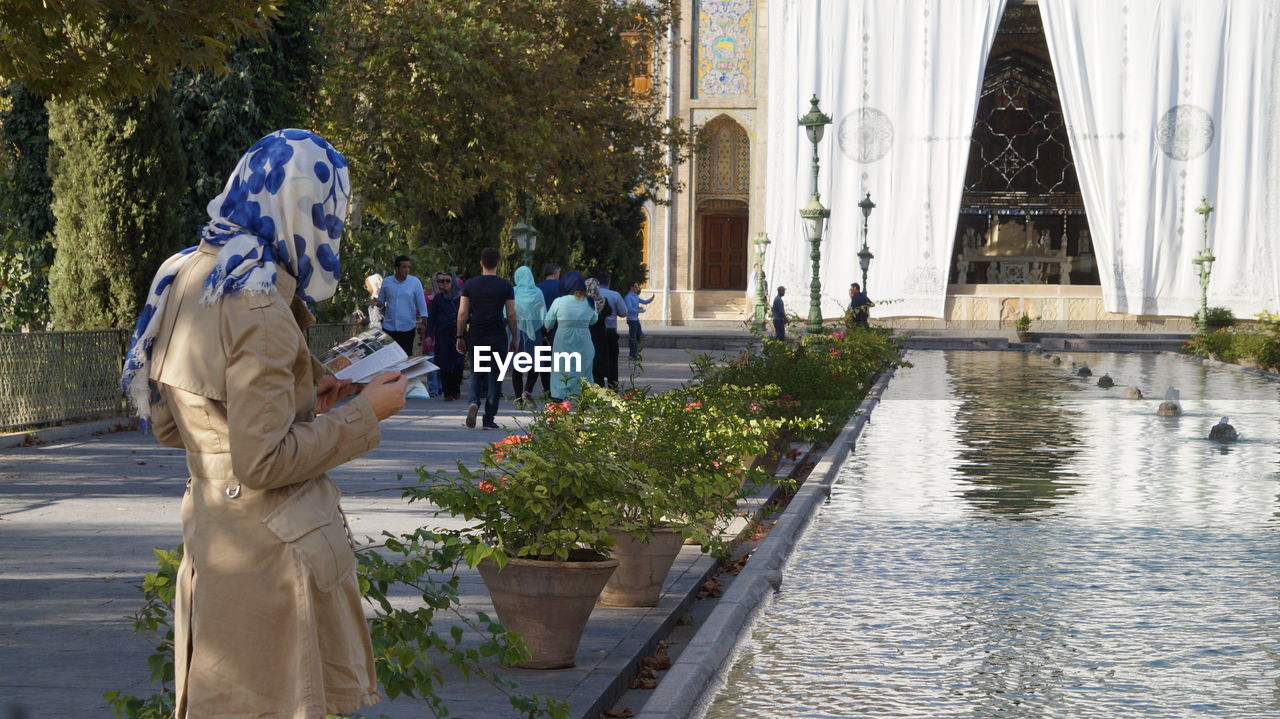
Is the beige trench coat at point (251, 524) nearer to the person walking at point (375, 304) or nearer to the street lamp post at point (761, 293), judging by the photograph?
the person walking at point (375, 304)

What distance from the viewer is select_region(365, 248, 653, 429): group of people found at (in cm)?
1460

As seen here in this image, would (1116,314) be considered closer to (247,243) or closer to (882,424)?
(882,424)

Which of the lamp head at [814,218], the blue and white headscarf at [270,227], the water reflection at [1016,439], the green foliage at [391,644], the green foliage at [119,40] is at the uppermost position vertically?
the green foliage at [119,40]

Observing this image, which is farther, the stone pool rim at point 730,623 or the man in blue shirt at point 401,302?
the man in blue shirt at point 401,302

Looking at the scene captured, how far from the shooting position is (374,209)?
2606 centimetres

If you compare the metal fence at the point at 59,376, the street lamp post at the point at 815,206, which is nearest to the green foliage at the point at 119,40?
the metal fence at the point at 59,376

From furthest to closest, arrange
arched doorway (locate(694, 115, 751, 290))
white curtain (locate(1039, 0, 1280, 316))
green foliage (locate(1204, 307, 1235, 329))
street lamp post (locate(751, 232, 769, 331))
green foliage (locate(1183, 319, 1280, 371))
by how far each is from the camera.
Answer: arched doorway (locate(694, 115, 751, 290)) < street lamp post (locate(751, 232, 769, 331)) < white curtain (locate(1039, 0, 1280, 316)) < green foliage (locate(1204, 307, 1235, 329)) < green foliage (locate(1183, 319, 1280, 371))

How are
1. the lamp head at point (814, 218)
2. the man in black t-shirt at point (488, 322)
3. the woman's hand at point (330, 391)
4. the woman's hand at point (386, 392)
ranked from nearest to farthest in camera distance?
the woman's hand at point (386, 392) → the woman's hand at point (330, 391) → the man in black t-shirt at point (488, 322) → the lamp head at point (814, 218)

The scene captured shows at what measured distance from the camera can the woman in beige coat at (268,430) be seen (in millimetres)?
2756

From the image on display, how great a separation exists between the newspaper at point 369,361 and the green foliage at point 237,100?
1425 centimetres

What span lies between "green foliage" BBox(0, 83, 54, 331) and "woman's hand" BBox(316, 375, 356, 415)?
14.5 metres

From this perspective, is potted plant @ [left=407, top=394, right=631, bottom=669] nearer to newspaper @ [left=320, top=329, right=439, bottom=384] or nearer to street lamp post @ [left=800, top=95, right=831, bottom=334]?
newspaper @ [left=320, top=329, right=439, bottom=384]

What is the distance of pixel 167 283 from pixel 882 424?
14.7 meters

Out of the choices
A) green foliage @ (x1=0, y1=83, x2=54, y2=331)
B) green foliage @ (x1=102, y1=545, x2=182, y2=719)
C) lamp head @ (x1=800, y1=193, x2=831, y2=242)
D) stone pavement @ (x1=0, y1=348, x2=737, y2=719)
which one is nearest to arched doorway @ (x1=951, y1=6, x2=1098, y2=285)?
lamp head @ (x1=800, y1=193, x2=831, y2=242)
